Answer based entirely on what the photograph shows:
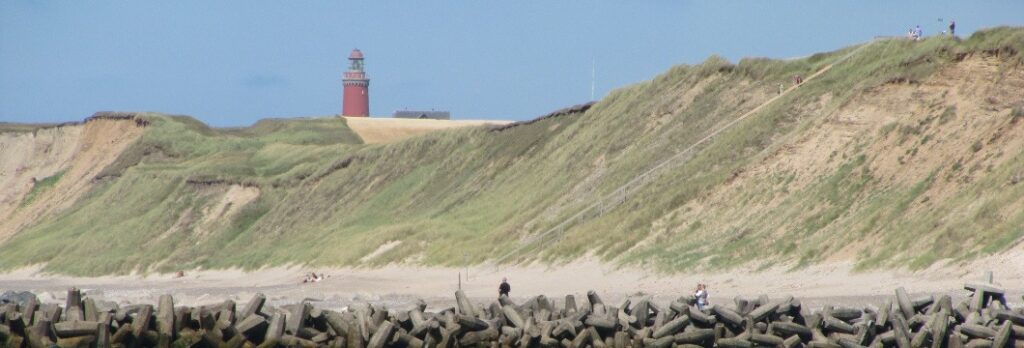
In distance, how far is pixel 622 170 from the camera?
52406mm

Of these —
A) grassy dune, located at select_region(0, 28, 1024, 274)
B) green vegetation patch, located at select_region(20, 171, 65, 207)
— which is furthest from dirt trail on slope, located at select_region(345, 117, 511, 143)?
grassy dune, located at select_region(0, 28, 1024, 274)

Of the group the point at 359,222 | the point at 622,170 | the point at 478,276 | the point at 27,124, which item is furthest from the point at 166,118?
the point at 478,276

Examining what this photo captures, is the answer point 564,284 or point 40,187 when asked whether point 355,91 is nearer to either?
point 40,187

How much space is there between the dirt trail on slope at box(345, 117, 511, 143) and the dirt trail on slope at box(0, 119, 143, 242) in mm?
15383

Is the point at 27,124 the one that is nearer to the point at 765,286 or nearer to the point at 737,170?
the point at 737,170

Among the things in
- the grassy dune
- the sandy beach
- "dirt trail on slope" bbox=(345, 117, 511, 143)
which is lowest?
the sandy beach

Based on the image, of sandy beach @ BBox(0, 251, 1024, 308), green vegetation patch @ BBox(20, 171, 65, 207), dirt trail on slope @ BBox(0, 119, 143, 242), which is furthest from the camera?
green vegetation patch @ BBox(20, 171, 65, 207)

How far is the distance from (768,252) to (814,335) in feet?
45.8

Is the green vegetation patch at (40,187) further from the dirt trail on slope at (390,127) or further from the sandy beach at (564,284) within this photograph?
the sandy beach at (564,284)

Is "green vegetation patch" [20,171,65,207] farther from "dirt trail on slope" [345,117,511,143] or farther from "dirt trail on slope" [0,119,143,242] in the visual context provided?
"dirt trail on slope" [345,117,511,143]

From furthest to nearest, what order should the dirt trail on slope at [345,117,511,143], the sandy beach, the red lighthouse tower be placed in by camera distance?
the red lighthouse tower < the dirt trail on slope at [345,117,511,143] < the sandy beach

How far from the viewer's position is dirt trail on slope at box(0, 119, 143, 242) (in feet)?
304

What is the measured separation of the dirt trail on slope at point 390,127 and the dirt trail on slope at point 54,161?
606 inches

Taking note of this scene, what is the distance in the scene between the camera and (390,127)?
4609 inches
